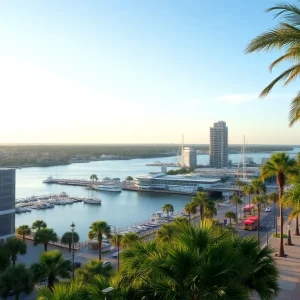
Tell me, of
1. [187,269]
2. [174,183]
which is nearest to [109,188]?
[174,183]

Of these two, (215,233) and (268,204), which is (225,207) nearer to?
(268,204)

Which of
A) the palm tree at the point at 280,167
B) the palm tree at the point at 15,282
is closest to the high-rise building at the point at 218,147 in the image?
the palm tree at the point at 280,167

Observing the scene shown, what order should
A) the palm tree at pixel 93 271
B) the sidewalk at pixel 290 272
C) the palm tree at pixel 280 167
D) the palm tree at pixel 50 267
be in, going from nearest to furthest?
the palm tree at pixel 50 267
the palm tree at pixel 93 271
the sidewalk at pixel 290 272
the palm tree at pixel 280 167

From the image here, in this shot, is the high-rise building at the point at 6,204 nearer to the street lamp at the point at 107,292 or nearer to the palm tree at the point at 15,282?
the palm tree at the point at 15,282

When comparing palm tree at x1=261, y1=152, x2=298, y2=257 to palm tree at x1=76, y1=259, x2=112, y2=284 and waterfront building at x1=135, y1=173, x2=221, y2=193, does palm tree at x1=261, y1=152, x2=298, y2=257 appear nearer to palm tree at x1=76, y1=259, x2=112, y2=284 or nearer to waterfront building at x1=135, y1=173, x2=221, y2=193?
palm tree at x1=76, y1=259, x2=112, y2=284

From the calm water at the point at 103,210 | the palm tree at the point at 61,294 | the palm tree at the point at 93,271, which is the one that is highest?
the palm tree at the point at 61,294

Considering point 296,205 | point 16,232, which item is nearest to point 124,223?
point 16,232
